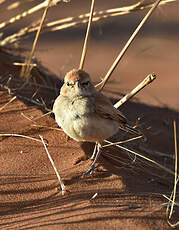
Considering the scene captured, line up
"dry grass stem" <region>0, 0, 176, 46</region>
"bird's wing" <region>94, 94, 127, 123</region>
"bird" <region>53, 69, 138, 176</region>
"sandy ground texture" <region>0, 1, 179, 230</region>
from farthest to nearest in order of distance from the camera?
"dry grass stem" <region>0, 0, 176, 46</region> → "bird's wing" <region>94, 94, 127, 123</region> → "bird" <region>53, 69, 138, 176</region> → "sandy ground texture" <region>0, 1, 179, 230</region>

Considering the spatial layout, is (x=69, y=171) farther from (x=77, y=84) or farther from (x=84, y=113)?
(x=77, y=84)

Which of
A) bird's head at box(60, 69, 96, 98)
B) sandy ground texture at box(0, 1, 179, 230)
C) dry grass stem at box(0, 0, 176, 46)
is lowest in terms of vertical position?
sandy ground texture at box(0, 1, 179, 230)

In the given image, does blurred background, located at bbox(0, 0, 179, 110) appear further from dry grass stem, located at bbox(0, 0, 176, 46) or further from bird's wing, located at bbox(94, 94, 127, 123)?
bird's wing, located at bbox(94, 94, 127, 123)

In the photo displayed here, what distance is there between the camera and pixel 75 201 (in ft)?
12.2

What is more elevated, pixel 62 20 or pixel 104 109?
pixel 62 20

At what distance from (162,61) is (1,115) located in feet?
32.4

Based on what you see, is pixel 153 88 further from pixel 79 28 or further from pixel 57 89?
pixel 57 89

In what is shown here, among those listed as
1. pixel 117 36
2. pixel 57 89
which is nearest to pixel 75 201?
pixel 57 89

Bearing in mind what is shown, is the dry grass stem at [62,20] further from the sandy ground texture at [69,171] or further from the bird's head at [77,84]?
the bird's head at [77,84]

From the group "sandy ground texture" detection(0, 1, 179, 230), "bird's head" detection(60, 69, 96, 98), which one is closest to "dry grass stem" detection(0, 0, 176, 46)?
"sandy ground texture" detection(0, 1, 179, 230)

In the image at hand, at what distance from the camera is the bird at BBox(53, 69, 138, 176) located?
4086mm

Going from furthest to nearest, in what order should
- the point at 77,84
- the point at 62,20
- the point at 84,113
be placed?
the point at 62,20 < the point at 77,84 < the point at 84,113

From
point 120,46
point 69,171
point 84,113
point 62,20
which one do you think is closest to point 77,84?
point 84,113

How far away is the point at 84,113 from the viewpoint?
4.10m
